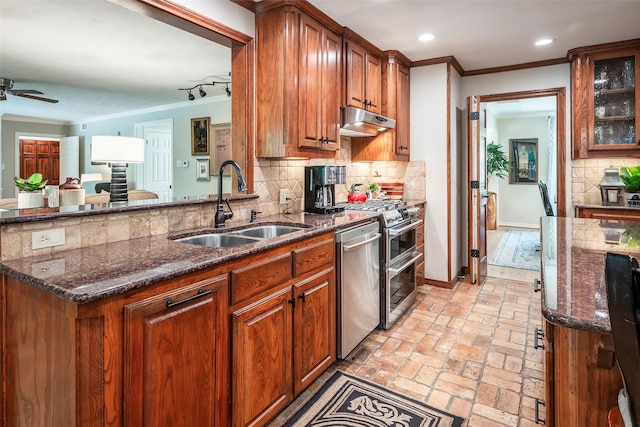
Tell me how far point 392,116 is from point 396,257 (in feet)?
5.13

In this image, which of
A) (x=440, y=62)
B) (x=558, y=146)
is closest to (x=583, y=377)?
(x=440, y=62)

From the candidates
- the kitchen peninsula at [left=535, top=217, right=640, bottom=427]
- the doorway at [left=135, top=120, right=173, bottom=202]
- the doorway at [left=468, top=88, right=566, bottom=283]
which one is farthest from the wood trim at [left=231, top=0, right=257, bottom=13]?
the doorway at [left=135, top=120, right=173, bottom=202]

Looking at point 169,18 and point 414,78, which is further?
point 414,78

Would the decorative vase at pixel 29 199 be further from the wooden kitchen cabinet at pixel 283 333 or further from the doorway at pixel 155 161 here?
the doorway at pixel 155 161

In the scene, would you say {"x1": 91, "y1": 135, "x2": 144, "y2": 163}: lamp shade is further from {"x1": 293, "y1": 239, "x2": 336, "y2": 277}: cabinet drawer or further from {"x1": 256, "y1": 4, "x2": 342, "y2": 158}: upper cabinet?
{"x1": 293, "y1": 239, "x2": 336, "y2": 277}: cabinet drawer

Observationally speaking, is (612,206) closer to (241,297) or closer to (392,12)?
(392,12)

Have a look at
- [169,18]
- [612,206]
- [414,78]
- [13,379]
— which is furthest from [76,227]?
[612,206]

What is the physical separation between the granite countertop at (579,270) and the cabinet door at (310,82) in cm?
164

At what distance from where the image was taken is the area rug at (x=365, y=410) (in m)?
1.88

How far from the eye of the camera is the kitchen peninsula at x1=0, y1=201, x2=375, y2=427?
116 cm

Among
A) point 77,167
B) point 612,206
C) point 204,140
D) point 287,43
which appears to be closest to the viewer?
point 287,43

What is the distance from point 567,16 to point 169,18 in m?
2.99

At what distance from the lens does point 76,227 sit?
67.7 inches

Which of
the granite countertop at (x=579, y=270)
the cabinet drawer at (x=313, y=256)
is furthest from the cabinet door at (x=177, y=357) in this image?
the granite countertop at (x=579, y=270)
